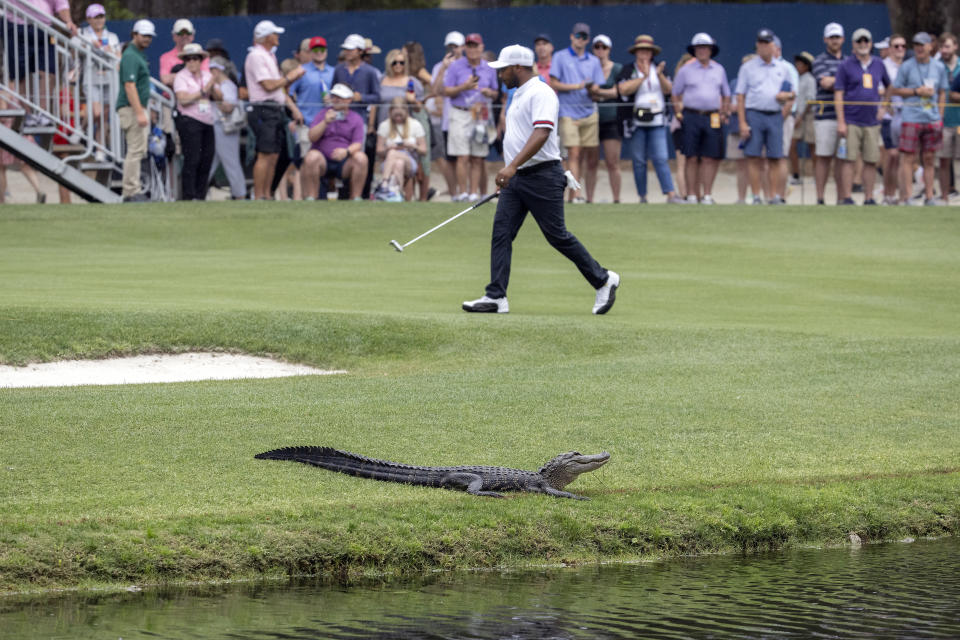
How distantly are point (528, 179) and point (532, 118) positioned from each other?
51 centimetres

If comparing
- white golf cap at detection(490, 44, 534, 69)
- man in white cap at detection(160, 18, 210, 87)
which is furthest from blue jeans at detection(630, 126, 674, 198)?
white golf cap at detection(490, 44, 534, 69)

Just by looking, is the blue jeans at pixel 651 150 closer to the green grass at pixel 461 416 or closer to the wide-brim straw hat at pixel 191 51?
the green grass at pixel 461 416

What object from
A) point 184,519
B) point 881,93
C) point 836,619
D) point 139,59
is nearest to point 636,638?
point 836,619

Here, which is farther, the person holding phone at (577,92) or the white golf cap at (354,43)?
the white golf cap at (354,43)

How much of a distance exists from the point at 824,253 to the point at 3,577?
44.8 feet

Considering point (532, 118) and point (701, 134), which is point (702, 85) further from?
point (532, 118)

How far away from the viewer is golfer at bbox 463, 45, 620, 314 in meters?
11.1

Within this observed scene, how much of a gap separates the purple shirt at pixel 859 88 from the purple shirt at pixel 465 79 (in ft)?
16.3

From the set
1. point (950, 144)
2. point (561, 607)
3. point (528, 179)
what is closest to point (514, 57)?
point (528, 179)

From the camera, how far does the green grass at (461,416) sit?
20.5ft

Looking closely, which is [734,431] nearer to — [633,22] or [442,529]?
[442,529]

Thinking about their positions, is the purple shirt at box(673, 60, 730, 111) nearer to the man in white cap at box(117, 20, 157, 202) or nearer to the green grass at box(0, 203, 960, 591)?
the green grass at box(0, 203, 960, 591)

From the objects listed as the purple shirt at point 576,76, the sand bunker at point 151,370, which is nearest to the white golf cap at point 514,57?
the sand bunker at point 151,370

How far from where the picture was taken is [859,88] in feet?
66.9
